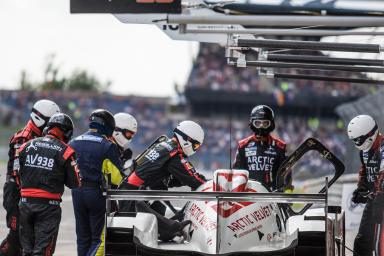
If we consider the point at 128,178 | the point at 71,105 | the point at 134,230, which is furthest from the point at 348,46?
the point at 71,105

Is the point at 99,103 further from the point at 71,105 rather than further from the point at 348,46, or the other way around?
the point at 348,46

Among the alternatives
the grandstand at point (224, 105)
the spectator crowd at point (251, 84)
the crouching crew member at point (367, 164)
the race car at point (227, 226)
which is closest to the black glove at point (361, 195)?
the crouching crew member at point (367, 164)

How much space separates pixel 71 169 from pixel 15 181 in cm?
137

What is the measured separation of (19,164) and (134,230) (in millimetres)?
1786

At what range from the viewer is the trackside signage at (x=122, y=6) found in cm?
749

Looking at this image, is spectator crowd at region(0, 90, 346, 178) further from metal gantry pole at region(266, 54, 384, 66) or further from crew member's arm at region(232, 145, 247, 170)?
crew member's arm at region(232, 145, 247, 170)

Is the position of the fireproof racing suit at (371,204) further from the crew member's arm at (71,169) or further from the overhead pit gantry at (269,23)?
the crew member's arm at (71,169)

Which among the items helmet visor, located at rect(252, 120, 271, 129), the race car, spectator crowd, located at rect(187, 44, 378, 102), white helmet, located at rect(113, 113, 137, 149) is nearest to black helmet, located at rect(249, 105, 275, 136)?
helmet visor, located at rect(252, 120, 271, 129)

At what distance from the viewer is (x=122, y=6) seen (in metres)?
7.61

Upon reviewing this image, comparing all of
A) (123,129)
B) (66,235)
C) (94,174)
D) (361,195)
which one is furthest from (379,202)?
(66,235)

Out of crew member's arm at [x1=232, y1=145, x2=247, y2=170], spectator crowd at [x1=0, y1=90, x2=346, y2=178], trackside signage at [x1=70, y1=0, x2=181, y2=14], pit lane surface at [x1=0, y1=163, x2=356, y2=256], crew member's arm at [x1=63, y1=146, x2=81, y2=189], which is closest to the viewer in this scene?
trackside signage at [x1=70, y1=0, x2=181, y2=14]

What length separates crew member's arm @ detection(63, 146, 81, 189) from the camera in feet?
29.0

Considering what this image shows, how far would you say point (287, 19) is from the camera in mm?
8133

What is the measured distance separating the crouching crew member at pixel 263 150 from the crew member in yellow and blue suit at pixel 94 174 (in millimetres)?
1828
